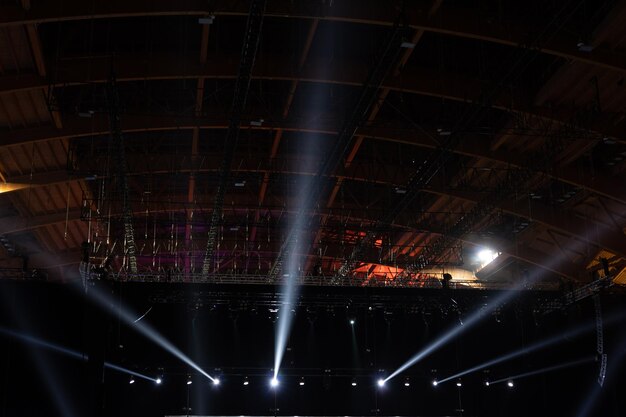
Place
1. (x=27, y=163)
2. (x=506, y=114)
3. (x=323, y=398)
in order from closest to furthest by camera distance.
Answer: (x=506, y=114), (x=27, y=163), (x=323, y=398)

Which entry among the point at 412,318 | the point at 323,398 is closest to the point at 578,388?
the point at 412,318

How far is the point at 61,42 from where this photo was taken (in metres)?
18.1

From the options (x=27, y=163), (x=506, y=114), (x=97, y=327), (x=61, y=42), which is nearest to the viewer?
(x=61, y=42)

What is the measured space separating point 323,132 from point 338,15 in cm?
606

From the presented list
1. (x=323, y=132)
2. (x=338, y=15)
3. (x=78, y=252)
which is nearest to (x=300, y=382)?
(x=323, y=132)

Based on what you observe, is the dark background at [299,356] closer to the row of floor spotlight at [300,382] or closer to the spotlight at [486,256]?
the row of floor spotlight at [300,382]

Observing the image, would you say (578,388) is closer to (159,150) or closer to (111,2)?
(159,150)

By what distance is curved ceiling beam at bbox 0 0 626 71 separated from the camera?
1507 centimetres

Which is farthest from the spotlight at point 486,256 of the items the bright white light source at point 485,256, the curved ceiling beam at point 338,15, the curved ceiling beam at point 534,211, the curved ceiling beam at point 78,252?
the curved ceiling beam at point 338,15

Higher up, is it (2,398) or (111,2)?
(111,2)

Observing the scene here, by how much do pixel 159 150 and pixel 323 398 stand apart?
1060 centimetres

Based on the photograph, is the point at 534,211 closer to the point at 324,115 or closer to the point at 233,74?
the point at 324,115

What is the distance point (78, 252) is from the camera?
3177 centimetres

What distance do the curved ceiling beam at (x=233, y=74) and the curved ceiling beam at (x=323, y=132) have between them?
1.79 metres
